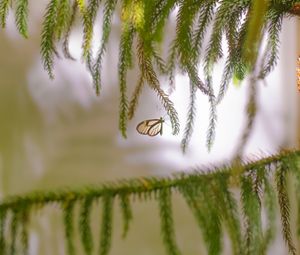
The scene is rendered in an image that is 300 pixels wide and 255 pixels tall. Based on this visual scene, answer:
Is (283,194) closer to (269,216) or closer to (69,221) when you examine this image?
(269,216)

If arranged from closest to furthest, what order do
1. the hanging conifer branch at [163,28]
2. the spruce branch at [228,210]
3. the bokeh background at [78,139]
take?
the spruce branch at [228,210], the hanging conifer branch at [163,28], the bokeh background at [78,139]

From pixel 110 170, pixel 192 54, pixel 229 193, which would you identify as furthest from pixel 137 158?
pixel 229 193

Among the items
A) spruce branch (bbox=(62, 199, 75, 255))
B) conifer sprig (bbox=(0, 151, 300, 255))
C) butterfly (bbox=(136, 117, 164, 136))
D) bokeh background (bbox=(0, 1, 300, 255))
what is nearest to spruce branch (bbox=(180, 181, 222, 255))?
conifer sprig (bbox=(0, 151, 300, 255))

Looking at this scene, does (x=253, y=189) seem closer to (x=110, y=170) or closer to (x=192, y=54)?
(x=192, y=54)

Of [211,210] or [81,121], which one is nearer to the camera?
[211,210]

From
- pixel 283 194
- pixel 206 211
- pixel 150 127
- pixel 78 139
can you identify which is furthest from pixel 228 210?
pixel 78 139

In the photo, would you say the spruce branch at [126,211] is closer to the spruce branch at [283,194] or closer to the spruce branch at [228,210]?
the spruce branch at [228,210]

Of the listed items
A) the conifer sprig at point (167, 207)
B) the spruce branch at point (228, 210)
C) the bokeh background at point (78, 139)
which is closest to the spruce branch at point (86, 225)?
the conifer sprig at point (167, 207)

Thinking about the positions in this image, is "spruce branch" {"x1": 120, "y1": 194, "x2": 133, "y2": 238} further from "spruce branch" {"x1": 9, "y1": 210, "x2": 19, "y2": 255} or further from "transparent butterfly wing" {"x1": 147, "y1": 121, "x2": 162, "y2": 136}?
"transparent butterfly wing" {"x1": 147, "y1": 121, "x2": 162, "y2": 136}
